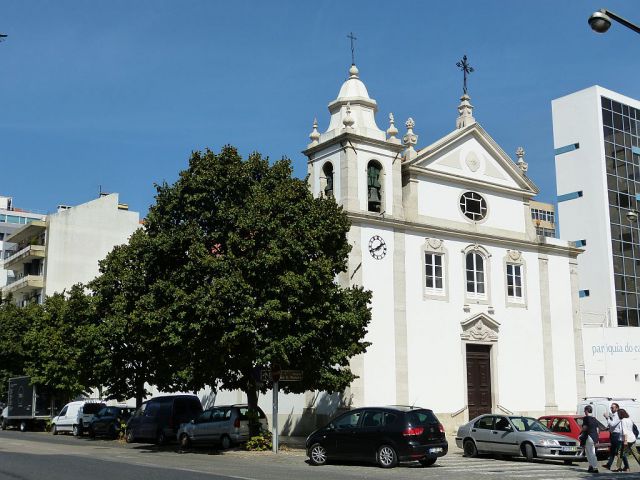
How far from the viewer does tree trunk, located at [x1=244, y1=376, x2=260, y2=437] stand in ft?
82.0

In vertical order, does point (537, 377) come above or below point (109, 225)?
below

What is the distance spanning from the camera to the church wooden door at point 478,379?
110 feet

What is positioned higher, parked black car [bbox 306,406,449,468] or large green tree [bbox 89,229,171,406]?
large green tree [bbox 89,229,171,406]

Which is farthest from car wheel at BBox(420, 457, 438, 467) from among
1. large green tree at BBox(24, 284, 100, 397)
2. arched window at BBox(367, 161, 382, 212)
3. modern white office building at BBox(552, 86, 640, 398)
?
modern white office building at BBox(552, 86, 640, 398)

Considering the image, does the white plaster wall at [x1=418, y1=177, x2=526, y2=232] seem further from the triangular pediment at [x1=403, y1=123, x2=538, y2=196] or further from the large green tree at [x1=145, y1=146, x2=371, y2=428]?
the large green tree at [x1=145, y1=146, x2=371, y2=428]

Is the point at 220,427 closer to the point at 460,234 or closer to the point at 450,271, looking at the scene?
the point at 450,271

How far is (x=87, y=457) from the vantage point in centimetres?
2173

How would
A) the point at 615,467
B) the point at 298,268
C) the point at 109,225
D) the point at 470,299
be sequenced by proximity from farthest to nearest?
the point at 109,225 < the point at 470,299 < the point at 298,268 < the point at 615,467

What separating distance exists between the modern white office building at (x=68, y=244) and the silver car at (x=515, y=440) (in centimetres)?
4094

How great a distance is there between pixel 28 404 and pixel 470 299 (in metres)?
23.8

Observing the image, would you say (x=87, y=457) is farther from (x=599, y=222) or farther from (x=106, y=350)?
(x=599, y=222)

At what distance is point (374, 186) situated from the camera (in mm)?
32562

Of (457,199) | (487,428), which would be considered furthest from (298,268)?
(457,199)

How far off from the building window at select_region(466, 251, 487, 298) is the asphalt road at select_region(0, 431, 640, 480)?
10458 millimetres
